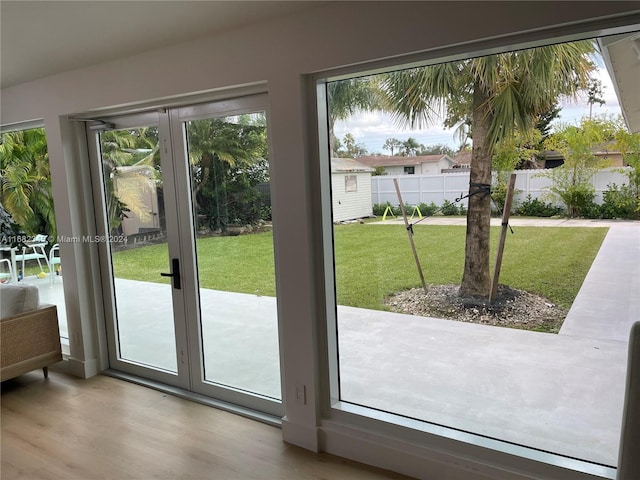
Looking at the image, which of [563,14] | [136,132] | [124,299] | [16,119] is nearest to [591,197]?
[563,14]

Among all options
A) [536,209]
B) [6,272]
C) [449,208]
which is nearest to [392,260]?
[449,208]

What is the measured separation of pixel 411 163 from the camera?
2.69 m

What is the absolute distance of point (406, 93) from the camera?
8.67 feet

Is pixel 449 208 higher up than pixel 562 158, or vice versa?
pixel 562 158

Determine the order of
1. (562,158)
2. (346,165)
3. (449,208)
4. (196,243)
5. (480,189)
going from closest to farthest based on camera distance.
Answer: (562,158), (480,189), (449,208), (346,165), (196,243)

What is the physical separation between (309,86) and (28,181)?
3.17m

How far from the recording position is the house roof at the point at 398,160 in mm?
2609

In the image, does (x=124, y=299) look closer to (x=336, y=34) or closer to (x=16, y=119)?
(x=16, y=119)

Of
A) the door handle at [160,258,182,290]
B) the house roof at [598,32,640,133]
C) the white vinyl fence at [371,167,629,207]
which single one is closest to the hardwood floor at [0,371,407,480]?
the door handle at [160,258,182,290]

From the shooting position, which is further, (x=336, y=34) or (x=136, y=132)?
(x=136, y=132)

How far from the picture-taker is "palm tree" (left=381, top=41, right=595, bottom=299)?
2242 mm

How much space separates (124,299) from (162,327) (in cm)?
50

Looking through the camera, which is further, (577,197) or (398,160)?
(398,160)

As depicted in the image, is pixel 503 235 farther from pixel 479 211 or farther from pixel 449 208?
pixel 449 208
